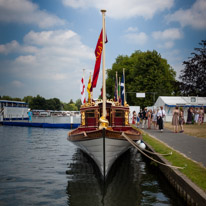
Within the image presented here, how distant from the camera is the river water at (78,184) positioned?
7742mm

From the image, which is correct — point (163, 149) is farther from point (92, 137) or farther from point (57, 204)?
point (57, 204)

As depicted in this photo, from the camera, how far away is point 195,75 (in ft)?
136

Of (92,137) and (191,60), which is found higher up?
(191,60)

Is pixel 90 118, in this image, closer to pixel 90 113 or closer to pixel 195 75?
pixel 90 113

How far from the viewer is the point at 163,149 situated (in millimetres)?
11406

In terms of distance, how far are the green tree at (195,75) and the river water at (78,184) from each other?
1211 inches

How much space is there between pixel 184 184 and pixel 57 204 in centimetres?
369

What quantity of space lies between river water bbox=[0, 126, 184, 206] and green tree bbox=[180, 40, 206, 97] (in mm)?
30753

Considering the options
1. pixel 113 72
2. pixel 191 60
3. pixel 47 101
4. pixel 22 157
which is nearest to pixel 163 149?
pixel 22 157

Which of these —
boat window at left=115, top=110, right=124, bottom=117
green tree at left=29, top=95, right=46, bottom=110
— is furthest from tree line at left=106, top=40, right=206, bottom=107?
green tree at left=29, top=95, right=46, bottom=110

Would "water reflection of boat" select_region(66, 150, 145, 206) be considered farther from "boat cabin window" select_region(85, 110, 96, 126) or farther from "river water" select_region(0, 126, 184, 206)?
"boat cabin window" select_region(85, 110, 96, 126)

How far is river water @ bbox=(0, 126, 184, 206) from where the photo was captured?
7742 mm

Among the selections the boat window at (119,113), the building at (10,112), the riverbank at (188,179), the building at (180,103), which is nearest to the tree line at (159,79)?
the building at (180,103)

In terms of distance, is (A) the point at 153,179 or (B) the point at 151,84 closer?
(A) the point at 153,179
